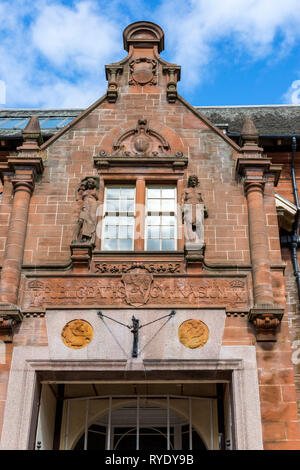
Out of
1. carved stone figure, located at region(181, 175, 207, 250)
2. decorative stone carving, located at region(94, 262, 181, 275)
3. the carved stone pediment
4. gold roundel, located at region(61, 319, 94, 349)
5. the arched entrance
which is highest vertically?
the carved stone pediment

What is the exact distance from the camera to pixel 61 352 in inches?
508

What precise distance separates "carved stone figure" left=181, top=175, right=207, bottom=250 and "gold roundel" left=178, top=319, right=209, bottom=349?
1.79m

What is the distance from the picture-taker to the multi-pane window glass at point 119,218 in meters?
14.7

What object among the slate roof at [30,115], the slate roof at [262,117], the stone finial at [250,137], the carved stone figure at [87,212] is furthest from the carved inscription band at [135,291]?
the slate roof at [262,117]

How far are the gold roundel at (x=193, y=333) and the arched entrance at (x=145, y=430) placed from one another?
3024 mm

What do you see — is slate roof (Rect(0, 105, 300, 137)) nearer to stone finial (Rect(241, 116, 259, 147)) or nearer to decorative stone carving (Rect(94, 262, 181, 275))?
stone finial (Rect(241, 116, 259, 147))

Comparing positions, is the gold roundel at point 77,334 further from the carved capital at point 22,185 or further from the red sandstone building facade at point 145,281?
the carved capital at point 22,185

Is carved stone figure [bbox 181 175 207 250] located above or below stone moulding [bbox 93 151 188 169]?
below

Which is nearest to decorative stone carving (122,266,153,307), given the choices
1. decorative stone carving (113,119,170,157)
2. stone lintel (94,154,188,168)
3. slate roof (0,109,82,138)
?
stone lintel (94,154,188,168)

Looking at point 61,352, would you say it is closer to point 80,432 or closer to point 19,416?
point 19,416

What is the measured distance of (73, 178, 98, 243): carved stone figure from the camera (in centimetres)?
1430

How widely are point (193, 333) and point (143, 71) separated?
8.02 meters

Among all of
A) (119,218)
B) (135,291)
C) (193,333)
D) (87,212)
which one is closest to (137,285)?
(135,291)

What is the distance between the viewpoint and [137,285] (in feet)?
44.6
